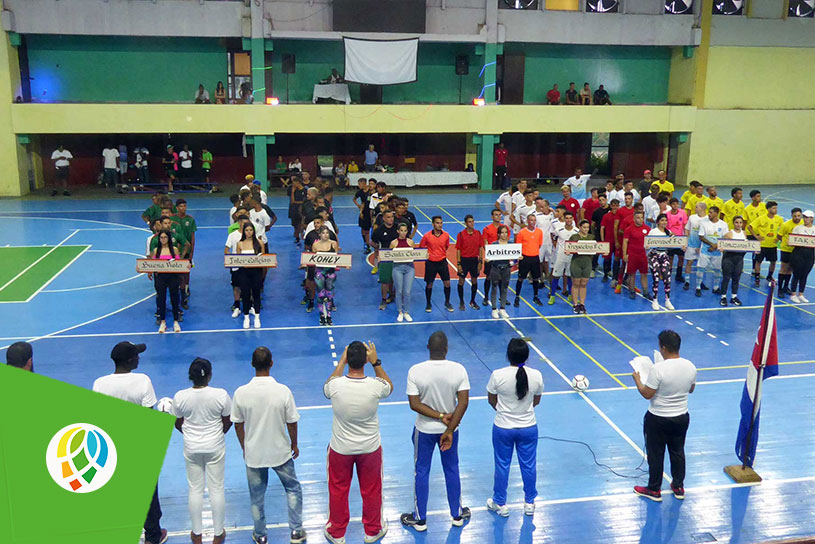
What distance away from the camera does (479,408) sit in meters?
10.6

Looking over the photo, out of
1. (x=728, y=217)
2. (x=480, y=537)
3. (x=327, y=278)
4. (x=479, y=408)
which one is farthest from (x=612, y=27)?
(x=480, y=537)

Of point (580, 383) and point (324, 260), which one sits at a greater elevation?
point (324, 260)

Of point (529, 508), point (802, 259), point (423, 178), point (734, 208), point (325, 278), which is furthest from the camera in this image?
point (423, 178)

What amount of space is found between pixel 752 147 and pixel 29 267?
31056 mm

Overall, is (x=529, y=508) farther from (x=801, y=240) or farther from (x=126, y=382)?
(x=801, y=240)

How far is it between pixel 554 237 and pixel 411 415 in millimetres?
6906

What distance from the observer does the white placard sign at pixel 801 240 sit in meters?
15.3

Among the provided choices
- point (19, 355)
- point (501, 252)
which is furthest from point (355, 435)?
point (501, 252)

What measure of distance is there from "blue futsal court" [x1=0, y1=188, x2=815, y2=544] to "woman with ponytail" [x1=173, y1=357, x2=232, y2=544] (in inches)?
30.6

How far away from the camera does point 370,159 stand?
32.9 m

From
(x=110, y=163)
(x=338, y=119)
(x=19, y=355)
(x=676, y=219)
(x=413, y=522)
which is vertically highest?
(x=338, y=119)

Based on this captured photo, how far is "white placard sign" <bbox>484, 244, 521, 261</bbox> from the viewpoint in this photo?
14625mm

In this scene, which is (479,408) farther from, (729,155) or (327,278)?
(729,155)

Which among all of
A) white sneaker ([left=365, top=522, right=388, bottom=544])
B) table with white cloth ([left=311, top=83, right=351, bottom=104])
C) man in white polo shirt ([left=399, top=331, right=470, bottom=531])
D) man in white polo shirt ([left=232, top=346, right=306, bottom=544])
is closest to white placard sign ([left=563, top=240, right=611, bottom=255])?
man in white polo shirt ([left=399, top=331, right=470, bottom=531])
